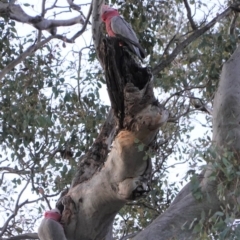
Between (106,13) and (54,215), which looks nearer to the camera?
(54,215)

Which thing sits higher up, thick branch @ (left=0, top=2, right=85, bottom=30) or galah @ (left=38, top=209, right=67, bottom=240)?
thick branch @ (left=0, top=2, right=85, bottom=30)

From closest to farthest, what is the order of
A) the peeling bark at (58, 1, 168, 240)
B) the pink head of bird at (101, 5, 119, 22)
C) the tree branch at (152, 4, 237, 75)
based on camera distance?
the peeling bark at (58, 1, 168, 240) < the pink head of bird at (101, 5, 119, 22) < the tree branch at (152, 4, 237, 75)

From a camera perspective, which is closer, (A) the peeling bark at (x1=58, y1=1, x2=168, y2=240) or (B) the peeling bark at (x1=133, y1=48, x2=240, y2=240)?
(A) the peeling bark at (x1=58, y1=1, x2=168, y2=240)

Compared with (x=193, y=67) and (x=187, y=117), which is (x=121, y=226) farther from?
(x=193, y=67)

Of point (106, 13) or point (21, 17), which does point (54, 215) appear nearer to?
point (106, 13)

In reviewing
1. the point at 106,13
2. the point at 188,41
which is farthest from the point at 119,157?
the point at 188,41

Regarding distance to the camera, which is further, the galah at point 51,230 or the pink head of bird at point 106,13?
the pink head of bird at point 106,13

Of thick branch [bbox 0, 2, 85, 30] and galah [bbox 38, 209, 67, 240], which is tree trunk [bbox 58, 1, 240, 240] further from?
thick branch [bbox 0, 2, 85, 30]

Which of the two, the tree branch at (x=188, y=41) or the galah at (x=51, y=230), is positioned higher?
the tree branch at (x=188, y=41)

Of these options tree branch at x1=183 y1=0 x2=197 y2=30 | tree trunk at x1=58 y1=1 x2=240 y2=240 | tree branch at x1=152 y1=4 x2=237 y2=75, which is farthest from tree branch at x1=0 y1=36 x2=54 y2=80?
tree trunk at x1=58 y1=1 x2=240 y2=240

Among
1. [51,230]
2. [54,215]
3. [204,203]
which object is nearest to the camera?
[204,203]

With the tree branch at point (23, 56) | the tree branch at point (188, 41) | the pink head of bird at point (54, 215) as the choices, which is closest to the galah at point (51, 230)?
the pink head of bird at point (54, 215)

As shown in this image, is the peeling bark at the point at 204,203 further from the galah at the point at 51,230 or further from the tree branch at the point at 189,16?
the tree branch at the point at 189,16

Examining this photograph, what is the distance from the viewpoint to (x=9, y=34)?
7.18 m
